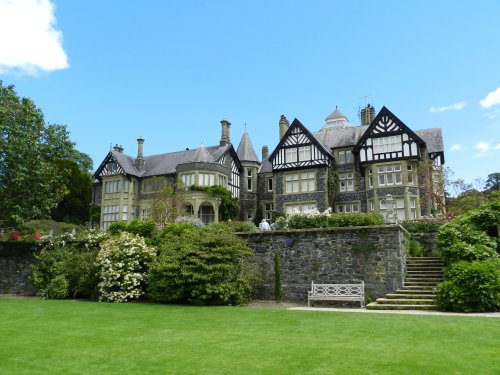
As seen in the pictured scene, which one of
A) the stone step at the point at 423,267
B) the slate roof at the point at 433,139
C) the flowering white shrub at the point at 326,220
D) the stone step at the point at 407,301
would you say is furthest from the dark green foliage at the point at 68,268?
the slate roof at the point at 433,139

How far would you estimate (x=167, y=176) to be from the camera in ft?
119

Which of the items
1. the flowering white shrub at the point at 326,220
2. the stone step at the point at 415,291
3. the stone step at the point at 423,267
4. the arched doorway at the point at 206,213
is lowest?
the stone step at the point at 415,291

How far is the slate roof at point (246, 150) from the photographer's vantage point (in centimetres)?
3884

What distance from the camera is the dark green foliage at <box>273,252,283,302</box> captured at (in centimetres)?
1631

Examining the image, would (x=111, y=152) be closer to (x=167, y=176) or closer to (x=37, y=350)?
(x=167, y=176)

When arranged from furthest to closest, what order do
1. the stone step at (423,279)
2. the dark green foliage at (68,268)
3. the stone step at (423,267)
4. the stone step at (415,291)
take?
the dark green foliage at (68,268)
the stone step at (423,267)
the stone step at (423,279)
the stone step at (415,291)

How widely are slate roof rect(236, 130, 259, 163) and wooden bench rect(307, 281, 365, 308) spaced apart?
2447cm

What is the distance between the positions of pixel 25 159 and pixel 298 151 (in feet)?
62.0

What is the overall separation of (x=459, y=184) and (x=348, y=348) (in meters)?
24.6

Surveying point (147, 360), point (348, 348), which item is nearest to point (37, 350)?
point (147, 360)

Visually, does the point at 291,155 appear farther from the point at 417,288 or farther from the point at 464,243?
the point at 417,288

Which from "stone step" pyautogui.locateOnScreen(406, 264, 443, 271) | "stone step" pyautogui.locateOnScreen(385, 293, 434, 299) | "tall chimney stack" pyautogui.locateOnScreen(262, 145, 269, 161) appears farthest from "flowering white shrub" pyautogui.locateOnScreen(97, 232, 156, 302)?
"tall chimney stack" pyautogui.locateOnScreen(262, 145, 269, 161)

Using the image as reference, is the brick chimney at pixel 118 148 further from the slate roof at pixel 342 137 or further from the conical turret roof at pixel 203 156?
the slate roof at pixel 342 137

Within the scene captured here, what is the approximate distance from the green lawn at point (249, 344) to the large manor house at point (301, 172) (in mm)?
20172
